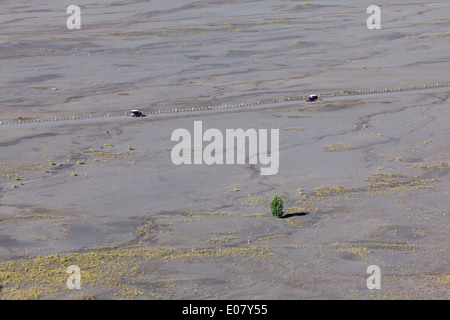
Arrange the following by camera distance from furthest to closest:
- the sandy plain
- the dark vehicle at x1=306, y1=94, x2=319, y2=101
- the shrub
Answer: the dark vehicle at x1=306, y1=94, x2=319, y2=101 < the shrub < the sandy plain

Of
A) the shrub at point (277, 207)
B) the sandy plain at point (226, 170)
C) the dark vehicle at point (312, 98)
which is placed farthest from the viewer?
the dark vehicle at point (312, 98)

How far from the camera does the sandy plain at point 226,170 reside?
42562 millimetres

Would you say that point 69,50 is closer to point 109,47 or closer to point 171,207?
point 109,47

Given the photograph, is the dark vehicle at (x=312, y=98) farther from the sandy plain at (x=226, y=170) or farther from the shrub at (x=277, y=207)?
the shrub at (x=277, y=207)

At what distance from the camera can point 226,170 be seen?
6212 centimetres

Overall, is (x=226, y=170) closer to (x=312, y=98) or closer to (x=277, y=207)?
(x=277, y=207)

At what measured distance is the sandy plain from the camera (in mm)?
42562

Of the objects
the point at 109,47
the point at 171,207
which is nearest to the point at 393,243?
the point at 171,207

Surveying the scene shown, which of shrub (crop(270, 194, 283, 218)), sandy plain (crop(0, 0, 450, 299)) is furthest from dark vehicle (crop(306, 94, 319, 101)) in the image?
shrub (crop(270, 194, 283, 218))

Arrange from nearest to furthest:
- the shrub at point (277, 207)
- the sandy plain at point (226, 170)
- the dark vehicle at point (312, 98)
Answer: the sandy plain at point (226, 170) → the shrub at point (277, 207) → the dark vehicle at point (312, 98)

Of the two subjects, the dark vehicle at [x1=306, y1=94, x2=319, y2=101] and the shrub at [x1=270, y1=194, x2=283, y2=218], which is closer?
the shrub at [x1=270, y1=194, x2=283, y2=218]

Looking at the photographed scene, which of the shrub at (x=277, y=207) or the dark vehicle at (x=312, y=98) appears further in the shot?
the dark vehicle at (x=312, y=98)

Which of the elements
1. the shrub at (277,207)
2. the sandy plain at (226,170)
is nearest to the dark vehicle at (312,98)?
the sandy plain at (226,170)

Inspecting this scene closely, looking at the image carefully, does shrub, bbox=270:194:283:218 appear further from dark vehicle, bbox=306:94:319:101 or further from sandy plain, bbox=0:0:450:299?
dark vehicle, bbox=306:94:319:101
